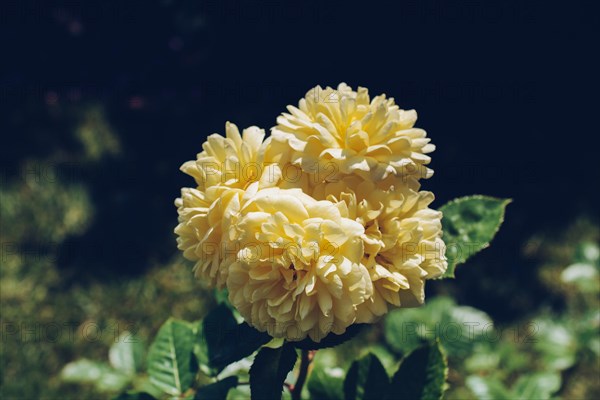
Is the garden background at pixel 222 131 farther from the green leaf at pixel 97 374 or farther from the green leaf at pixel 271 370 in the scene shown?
the green leaf at pixel 271 370

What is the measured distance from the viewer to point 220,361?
117 centimetres

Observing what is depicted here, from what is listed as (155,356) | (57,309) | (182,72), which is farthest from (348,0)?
(155,356)

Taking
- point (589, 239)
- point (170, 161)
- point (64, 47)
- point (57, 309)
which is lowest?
point (57, 309)

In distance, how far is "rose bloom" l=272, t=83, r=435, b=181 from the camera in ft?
3.11

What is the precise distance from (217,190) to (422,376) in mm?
605

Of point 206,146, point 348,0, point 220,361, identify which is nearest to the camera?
point 206,146

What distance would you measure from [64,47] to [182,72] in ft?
2.37

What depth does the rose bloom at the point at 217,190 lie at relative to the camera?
948 mm

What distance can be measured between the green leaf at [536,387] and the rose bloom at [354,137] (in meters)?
1.03

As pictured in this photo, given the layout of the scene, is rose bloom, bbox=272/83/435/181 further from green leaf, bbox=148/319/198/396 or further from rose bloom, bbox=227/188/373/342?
green leaf, bbox=148/319/198/396

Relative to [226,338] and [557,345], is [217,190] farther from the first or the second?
[557,345]

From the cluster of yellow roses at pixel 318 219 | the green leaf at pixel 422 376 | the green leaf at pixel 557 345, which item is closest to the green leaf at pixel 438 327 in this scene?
the green leaf at pixel 557 345

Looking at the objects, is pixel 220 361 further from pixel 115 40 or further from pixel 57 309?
pixel 115 40

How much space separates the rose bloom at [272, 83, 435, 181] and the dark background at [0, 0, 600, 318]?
1911 mm
